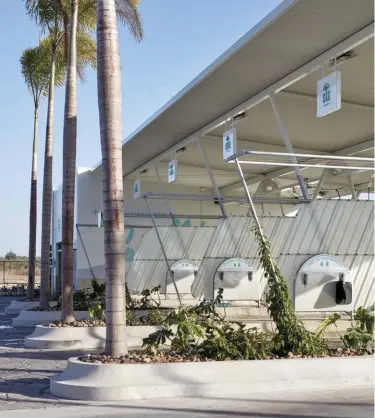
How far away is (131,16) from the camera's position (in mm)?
19266

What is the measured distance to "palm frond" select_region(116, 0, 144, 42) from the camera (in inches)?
750

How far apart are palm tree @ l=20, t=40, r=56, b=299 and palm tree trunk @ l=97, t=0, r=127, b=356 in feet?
58.2

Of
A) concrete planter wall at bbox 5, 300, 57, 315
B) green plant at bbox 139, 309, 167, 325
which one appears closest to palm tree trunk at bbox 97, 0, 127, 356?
green plant at bbox 139, 309, 167, 325

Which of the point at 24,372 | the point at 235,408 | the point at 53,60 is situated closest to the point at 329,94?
the point at 235,408

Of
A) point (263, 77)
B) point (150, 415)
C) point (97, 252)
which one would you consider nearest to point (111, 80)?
point (150, 415)

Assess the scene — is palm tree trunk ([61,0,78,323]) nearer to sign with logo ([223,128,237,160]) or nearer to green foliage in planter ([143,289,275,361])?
sign with logo ([223,128,237,160])

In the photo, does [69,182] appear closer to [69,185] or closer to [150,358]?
[69,185]

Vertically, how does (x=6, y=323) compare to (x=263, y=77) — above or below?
below

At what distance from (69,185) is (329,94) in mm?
6531

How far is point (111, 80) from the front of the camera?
10562mm

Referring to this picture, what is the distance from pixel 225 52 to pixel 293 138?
8.33 m

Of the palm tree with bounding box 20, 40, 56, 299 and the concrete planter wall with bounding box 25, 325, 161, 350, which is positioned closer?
the concrete planter wall with bounding box 25, 325, 161, 350

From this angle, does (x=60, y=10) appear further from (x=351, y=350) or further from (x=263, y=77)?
(x=351, y=350)

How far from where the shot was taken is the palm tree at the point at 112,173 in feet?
33.1
